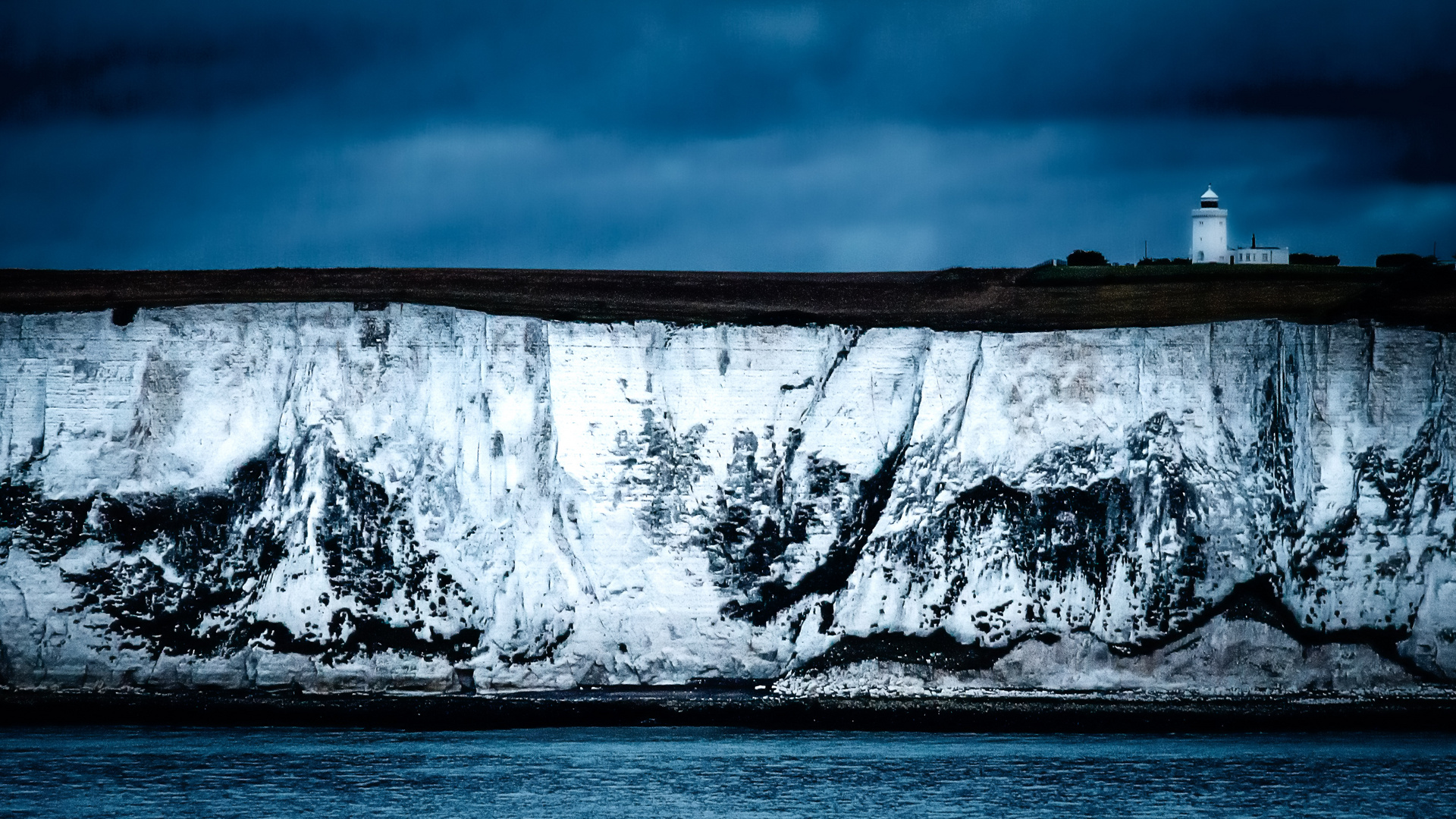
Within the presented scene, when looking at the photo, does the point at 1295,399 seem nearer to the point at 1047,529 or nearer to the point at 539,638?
the point at 1047,529

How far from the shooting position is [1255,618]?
3409 cm

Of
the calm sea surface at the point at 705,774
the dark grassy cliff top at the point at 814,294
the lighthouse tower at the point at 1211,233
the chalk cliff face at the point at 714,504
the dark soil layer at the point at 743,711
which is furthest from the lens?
the lighthouse tower at the point at 1211,233

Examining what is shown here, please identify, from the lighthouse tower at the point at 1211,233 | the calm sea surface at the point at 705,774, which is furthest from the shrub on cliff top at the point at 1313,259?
the calm sea surface at the point at 705,774

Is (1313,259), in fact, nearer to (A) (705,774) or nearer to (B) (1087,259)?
(B) (1087,259)

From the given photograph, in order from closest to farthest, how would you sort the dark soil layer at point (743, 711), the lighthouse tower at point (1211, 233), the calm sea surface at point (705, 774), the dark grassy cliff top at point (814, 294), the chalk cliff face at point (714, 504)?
1. the calm sea surface at point (705, 774)
2. the dark soil layer at point (743, 711)
3. the chalk cliff face at point (714, 504)
4. the dark grassy cliff top at point (814, 294)
5. the lighthouse tower at point (1211, 233)

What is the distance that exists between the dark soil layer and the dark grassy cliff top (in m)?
6.56

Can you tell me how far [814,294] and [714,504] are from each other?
4438 mm

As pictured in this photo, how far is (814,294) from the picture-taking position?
36.4 meters

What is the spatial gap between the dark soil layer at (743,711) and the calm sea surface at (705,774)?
49 centimetres

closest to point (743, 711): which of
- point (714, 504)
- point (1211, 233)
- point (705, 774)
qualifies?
point (714, 504)

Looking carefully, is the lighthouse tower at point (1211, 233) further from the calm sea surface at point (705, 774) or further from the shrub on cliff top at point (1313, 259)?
the calm sea surface at point (705, 774)

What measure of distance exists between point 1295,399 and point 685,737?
39.8 feet

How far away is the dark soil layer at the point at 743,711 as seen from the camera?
33.0m

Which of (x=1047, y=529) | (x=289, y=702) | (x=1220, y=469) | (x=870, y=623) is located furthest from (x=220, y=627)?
(x=1220, y=469)
